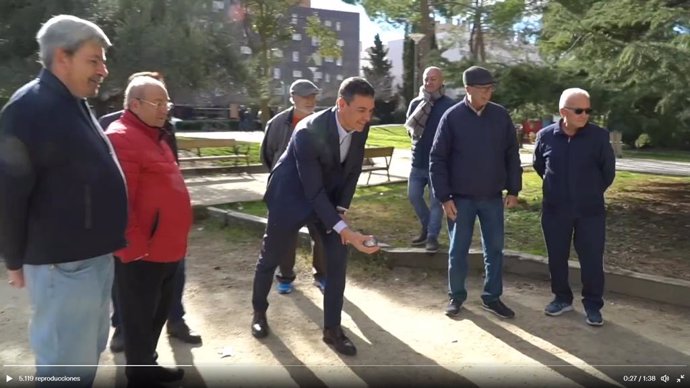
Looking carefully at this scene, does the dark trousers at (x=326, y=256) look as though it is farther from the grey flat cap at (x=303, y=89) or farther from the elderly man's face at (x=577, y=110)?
the elderly man's face at (x=577, y=110)

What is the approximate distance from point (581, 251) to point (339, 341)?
6.51ft

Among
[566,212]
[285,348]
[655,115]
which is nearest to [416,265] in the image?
[566,212]

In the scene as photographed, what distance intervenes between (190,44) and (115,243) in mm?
10464

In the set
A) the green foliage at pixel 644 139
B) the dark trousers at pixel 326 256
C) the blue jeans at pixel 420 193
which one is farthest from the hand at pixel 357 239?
the green foliage at pixel 644 139

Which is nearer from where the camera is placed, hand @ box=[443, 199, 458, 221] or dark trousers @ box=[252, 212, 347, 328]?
dark trousers @ box=[252, 212, 347, 328]

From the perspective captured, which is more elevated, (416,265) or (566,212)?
(566,212)

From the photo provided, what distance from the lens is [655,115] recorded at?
8.72 m

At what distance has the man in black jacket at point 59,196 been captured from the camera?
2385 millimetres

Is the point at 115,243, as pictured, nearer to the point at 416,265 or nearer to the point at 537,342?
the point at 537,342

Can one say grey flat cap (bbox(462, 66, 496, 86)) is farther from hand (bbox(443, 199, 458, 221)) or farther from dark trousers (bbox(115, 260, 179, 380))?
dark trousers (bbox(115, 260, 179, 380))

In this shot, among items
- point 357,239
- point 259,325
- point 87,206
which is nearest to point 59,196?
point 87,206

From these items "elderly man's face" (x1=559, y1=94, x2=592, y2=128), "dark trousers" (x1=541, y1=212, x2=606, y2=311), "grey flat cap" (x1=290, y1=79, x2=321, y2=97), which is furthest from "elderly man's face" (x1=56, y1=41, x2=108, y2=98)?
"dark trousers" (x1=541, y1=212, x2=606, y2=311)

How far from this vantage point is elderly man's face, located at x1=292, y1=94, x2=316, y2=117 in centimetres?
522

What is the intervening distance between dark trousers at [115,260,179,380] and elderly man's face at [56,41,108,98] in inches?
41.1
